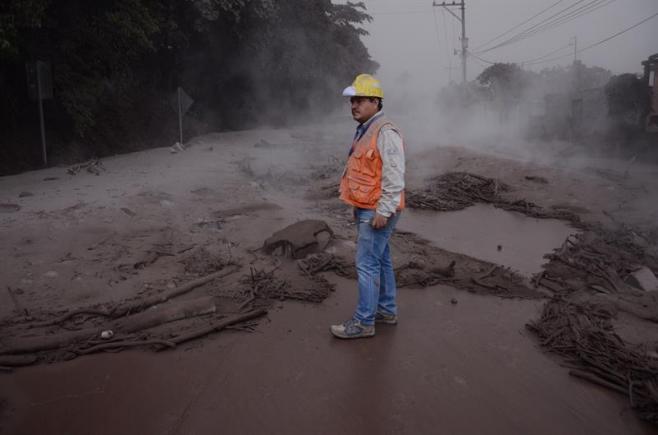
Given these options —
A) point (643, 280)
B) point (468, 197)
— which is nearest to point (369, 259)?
point (643, 280)

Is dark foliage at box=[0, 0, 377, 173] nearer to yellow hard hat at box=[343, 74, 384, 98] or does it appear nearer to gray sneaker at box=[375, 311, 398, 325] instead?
yellow hard hat at box=[343, 74, 384, 98]

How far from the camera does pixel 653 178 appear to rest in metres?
12.0

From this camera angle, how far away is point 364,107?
3.64m

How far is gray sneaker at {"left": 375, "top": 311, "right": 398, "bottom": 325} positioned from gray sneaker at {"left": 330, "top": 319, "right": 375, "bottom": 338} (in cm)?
29

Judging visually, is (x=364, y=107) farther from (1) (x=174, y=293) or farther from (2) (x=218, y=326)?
(1) (x=174, y=293)

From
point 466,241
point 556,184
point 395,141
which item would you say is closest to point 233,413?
point 395,141

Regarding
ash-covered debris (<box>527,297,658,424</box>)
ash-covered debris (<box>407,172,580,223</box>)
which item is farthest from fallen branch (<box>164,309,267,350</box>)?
ash-covered debris (<box>407,172,580,223</box>)

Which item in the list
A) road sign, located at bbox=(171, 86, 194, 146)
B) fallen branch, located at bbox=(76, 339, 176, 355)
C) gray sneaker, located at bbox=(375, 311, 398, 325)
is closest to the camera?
fallen branch, located at bbox=(76, 339, 176, 355)

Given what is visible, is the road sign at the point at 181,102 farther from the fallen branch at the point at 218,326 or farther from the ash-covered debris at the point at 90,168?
the fallen branch at the point at 218,326

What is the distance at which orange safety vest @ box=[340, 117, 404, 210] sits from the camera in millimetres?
3582

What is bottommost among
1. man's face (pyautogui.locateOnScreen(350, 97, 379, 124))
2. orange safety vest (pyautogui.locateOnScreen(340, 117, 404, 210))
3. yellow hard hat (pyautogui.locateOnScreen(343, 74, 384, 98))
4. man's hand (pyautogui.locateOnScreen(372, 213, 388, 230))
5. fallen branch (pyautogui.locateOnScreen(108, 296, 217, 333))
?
fallen branch (pyautogui.locateOnScreen(108, 296, 217, 333))

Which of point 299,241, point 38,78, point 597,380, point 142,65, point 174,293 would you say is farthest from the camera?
point 142,65

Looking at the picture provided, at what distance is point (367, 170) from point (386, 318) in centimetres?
131

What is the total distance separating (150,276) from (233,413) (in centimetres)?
245
